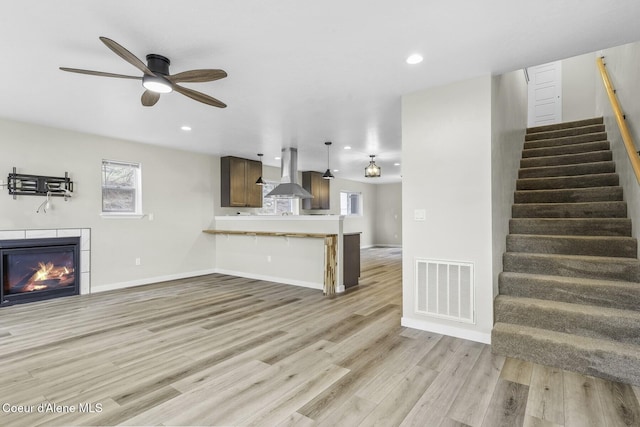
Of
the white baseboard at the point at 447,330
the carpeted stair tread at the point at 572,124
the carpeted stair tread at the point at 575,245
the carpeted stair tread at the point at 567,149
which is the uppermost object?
the carpeted stair tread at the point at 572,124

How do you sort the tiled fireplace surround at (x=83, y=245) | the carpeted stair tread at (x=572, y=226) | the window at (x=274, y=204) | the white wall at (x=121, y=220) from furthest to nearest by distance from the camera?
the window at (x=274, y=204)
the tiled fireplace surround at (x=83, y=245)
the white wall at (x=121, y=220)
the carpeted stair tread at (x=572, y=226)

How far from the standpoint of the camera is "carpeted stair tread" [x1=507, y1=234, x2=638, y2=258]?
3.06 meters

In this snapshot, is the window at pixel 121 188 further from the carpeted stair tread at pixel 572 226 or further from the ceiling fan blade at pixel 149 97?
the carpeted stair tread at pixel 572 226

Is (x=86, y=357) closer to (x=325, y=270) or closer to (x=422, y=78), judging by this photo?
(x=325, y=270)

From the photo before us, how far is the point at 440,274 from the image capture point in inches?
128

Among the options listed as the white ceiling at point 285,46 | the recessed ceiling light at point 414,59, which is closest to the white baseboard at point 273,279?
the white ceiling at point 285,46

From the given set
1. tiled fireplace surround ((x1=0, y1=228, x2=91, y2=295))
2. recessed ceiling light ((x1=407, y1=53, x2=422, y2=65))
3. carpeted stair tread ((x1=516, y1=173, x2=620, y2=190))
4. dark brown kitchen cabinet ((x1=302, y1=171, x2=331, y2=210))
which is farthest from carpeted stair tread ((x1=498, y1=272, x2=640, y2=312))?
dark brown kitchen cabinet ((x1=302, y1=171, x2=331, y2=210))

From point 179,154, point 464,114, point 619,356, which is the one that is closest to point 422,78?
point 464,114

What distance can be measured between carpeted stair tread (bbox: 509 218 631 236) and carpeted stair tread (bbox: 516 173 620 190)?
75 centimetres

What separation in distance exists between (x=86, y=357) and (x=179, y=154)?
4.35 metres

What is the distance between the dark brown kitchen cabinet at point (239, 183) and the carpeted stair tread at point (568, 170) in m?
5.18

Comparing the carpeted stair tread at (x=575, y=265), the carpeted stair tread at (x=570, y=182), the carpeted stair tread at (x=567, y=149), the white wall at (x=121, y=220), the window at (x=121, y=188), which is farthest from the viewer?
the window at (x=121, y=188)

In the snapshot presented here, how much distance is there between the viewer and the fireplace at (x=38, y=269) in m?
4.38

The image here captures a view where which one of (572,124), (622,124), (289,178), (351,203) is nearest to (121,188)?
(289,178)
